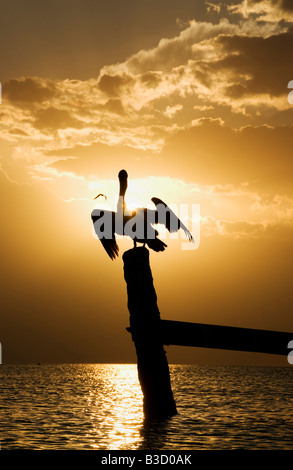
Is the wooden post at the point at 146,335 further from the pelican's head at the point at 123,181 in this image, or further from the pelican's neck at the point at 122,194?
the pelican's head at the point at 123,181

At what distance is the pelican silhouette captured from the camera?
42.7ft

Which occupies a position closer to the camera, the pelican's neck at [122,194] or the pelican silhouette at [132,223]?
the pelican silhouette at [132,223]

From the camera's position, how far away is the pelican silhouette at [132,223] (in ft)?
42.7

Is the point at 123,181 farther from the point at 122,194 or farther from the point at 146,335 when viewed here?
the point at 146,335

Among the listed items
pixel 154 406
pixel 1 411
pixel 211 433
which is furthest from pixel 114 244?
pixel 1 411

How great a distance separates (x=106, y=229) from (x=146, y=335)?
2978mm

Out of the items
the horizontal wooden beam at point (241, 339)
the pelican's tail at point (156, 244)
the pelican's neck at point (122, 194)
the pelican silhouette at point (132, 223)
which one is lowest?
the horizontal wooden beam at point (241, 339)

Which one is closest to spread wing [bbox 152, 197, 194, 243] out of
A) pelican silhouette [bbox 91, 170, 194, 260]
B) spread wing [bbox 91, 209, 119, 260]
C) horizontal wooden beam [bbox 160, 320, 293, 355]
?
pelican silhouette [bbox 91, 170, 194, 260]

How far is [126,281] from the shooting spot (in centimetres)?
1231

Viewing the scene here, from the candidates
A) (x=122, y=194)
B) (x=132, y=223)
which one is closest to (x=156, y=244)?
(x=132, y=223)

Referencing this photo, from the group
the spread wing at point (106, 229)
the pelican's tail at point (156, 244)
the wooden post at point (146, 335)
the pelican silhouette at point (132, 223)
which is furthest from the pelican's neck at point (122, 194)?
the wooden post at point (146, 335)

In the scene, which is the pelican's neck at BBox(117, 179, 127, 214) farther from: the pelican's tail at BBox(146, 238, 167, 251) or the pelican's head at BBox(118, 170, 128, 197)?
the pelican's tail at BBox(146, 238, 167, 251)

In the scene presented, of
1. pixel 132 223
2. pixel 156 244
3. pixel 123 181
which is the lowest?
pixel 156 244

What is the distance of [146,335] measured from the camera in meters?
11.8
